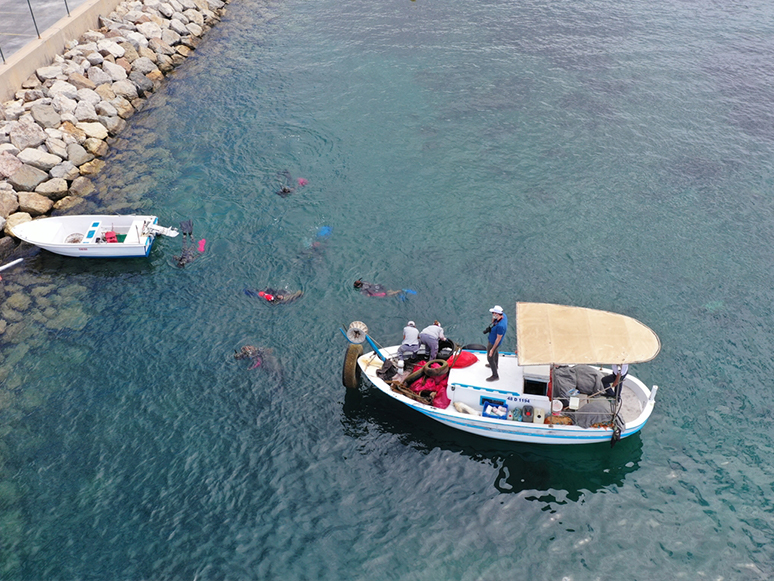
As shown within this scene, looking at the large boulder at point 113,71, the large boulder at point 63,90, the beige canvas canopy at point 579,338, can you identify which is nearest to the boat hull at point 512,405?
the beige canvas canopy at point 579,338

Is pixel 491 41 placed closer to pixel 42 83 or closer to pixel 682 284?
pixel 682 284

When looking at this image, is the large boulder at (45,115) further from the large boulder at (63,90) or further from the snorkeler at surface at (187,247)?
the snorkeler at surface at (187,247)

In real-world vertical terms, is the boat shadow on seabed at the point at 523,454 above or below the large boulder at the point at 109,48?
below

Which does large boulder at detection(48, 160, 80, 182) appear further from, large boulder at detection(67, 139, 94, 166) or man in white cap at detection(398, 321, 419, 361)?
man in white cap at detection(398, 321, 419, 361)

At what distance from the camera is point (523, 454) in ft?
81.6

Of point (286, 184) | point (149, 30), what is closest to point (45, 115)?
point (149, 30)

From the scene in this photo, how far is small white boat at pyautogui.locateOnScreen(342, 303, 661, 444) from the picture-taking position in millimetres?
23734

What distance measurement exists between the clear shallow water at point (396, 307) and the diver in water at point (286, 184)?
688 millimetres

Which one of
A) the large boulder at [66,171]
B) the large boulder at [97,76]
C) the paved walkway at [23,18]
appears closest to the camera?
the large boulder at [66,171]

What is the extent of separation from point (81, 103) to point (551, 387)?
1447 inches

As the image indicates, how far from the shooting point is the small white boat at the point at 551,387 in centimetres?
2373

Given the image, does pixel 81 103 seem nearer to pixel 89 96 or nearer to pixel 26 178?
pixel 89 96

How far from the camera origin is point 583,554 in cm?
2167

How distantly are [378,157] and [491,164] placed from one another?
23.8 feet
